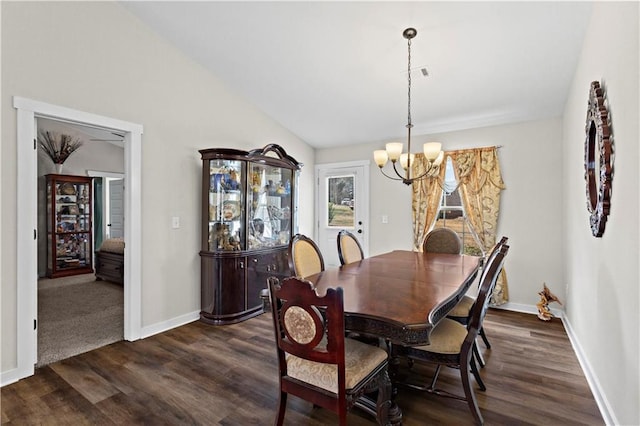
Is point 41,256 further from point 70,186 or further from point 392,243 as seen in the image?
point 392,243

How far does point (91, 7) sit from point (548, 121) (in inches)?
196

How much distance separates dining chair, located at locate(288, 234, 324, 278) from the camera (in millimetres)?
2506

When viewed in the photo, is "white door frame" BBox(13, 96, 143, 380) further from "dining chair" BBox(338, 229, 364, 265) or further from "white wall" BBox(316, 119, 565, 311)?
"white wall" BBox(316, 119, 565, 311)

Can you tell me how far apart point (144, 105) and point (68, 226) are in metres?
4.54

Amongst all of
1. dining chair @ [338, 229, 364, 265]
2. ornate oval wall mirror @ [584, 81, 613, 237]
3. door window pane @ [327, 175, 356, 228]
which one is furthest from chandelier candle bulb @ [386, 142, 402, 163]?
door window pane @ [327, 175, 356, 228]

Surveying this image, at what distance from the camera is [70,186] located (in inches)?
246

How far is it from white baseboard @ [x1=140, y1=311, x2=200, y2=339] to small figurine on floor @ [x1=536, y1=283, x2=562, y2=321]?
4.01 m

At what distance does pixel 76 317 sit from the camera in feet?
12.2

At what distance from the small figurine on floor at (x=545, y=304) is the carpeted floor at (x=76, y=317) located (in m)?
4.60

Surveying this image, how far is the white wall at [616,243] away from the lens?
1513 mm

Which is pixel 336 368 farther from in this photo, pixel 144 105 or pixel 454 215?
pixel 454 215

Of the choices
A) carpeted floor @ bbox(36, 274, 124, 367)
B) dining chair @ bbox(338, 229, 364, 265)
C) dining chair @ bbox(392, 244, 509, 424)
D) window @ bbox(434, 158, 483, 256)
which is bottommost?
carpeted floor @ bbox(36, 274, 124, 367)

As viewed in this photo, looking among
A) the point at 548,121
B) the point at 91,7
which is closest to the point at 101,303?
the point at 91,7

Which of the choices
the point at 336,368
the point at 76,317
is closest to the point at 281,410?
the point at 336,368
